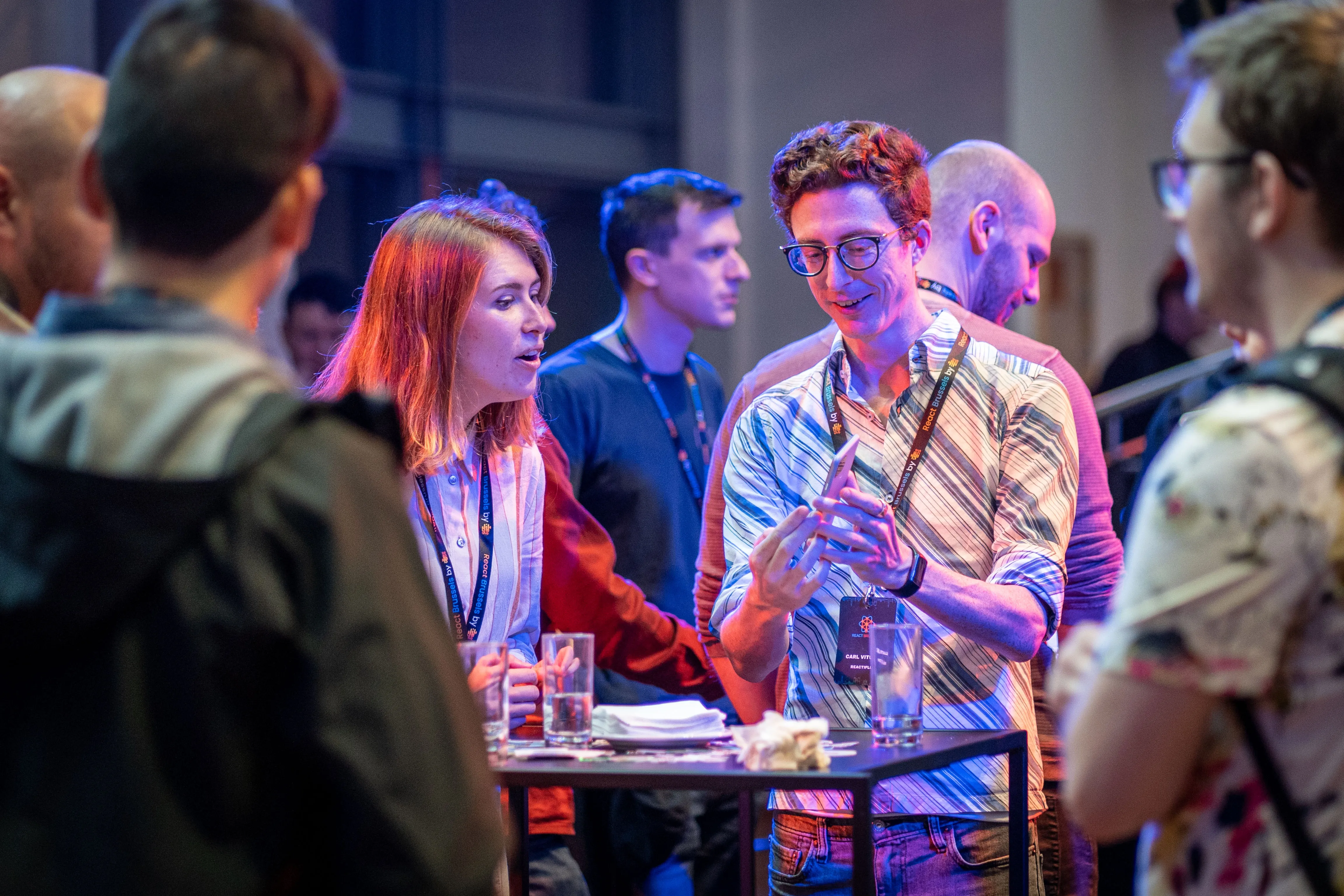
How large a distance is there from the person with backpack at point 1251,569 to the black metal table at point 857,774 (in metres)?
0.58

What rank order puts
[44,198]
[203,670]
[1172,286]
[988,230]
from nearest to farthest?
[203,670] → [44,198] → [988,230] → [1172,286]

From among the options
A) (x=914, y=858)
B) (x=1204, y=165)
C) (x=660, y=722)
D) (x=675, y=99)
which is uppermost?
(x=675, y=99)

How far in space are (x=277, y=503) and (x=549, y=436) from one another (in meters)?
2.04

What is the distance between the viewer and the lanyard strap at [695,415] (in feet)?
13.6

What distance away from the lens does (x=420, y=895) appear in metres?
1.05

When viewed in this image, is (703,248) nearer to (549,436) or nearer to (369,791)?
(549,436)

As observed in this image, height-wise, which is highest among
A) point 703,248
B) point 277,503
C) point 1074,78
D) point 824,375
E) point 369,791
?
point 1074,78

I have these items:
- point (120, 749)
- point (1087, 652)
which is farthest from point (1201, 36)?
point (120, 749)

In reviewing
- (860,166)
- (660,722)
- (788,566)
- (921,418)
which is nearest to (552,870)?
(660,722)

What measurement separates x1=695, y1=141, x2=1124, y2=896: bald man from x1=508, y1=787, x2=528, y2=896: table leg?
0.46 metres

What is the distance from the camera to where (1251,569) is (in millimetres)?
1164

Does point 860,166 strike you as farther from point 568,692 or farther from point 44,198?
point 44,198

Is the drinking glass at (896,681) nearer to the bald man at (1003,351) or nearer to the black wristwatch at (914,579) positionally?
the black wristwatch at (914,579)

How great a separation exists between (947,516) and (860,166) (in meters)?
0.64
